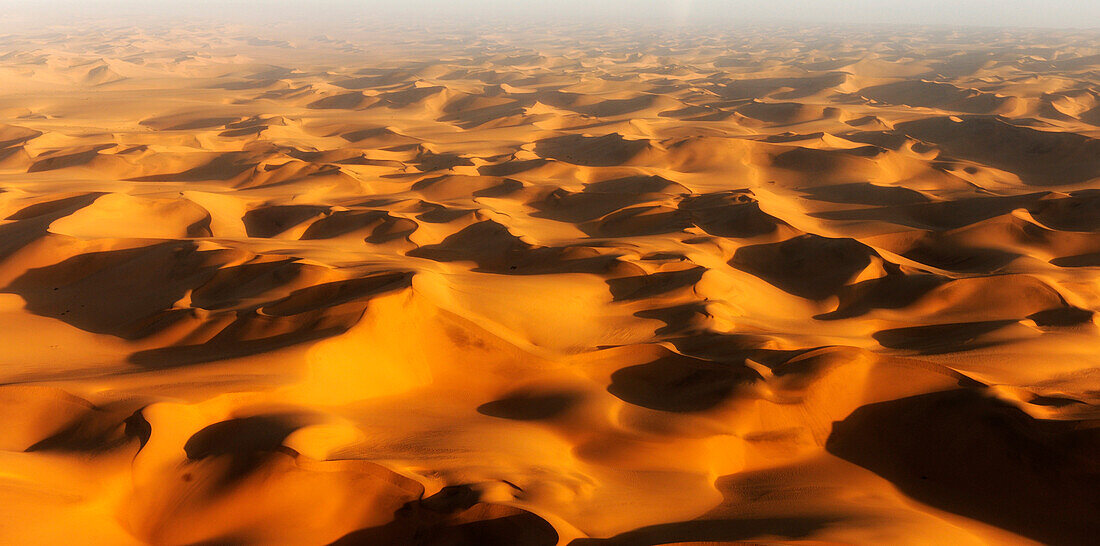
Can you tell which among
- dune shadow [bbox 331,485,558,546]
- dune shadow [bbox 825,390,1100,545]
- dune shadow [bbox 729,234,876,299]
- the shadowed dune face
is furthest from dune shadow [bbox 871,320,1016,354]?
dune shadow [bbox 331,485,558,546]

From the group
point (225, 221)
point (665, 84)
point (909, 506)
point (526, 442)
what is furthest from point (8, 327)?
point (665, 84)

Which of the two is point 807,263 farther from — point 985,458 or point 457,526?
point 457,526

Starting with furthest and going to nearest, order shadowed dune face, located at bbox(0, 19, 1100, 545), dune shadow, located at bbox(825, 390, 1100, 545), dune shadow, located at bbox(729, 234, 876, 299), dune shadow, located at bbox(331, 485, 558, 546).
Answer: dune shadow, located at bbox(729, 234, 876, 299) → dune shadow, located at bbox(825, 390, 1100, 545) → shadowed dune face, located at bbox(0, 19, 1100, 545) → dune shadow, located at bbox(331, 485, 558, 546)

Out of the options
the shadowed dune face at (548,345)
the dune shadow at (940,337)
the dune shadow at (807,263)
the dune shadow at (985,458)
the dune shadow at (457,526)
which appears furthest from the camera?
the dune shadow at (807,263)

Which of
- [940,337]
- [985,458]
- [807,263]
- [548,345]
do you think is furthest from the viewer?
[807,263]

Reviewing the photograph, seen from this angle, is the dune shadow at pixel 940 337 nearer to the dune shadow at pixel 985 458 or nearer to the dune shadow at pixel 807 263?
the dune shadow at pixel 807 263

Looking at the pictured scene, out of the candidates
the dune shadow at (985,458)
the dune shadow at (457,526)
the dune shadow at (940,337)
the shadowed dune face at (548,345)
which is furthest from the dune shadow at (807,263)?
the dune shadow at (457,526)

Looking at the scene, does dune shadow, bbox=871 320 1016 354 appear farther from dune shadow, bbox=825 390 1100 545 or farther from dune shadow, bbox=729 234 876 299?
dune shadow, bbox=825 390 1100 545

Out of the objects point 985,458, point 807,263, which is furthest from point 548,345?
point 807,263
